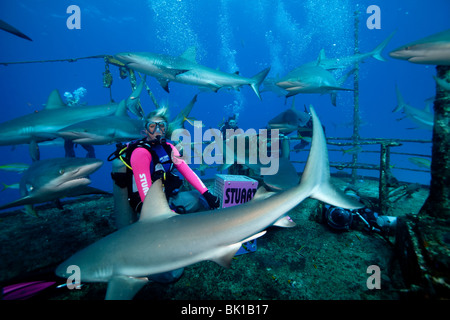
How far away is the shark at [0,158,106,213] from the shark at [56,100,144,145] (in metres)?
0.81

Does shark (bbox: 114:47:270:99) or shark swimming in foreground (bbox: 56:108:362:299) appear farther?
shark (bbox: 114:47:270:99)

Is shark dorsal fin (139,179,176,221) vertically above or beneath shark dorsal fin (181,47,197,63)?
beneath

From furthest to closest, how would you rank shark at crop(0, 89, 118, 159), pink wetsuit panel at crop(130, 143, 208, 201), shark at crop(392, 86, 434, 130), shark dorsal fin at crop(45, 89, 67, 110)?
shark at crop(392, 86, 434, 130) < shark dorsal fin at crop(45, 89, 67, 110) < shark at crop(0, 89, 118, 159) < pink wetsuit panel at crop(130, 143, 208, 201)

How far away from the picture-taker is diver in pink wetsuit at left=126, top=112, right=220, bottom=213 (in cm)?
253

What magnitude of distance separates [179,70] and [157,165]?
7.84 ft

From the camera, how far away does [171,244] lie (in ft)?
5.73

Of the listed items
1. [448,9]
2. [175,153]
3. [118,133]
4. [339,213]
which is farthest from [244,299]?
[448,9]

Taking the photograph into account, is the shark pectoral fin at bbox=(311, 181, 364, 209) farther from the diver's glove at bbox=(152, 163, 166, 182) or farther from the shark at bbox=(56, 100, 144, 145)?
the shark at bbox=(56, 100, 144, 145)

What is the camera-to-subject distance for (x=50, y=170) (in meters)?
2.99

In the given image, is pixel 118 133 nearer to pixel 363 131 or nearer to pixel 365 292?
pixel 365 292

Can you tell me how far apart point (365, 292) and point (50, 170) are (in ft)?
16.5

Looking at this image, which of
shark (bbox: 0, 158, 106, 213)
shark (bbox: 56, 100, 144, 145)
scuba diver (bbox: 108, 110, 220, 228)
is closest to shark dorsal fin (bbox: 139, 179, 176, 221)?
scuba diver (bbox: 108, 110, 220, 228)

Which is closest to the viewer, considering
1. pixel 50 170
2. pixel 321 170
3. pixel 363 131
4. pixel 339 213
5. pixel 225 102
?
pixel 321 170

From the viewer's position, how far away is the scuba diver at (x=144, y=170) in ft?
8.38
